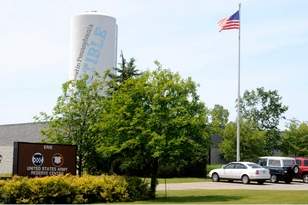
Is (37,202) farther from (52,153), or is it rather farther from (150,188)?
(150,188)

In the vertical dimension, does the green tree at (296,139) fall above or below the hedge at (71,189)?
above

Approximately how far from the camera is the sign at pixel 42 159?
79.6 ft

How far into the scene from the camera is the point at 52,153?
83.0 ft

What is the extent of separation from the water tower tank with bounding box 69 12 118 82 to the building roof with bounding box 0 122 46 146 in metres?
14.5

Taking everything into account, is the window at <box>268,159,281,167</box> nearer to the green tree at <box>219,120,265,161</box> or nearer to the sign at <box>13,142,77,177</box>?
the green tree at <box>219,120,265,161</box>

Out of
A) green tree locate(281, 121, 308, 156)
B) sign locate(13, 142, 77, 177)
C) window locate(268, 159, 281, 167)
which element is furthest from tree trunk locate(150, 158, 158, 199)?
green tree locate(281, 121, 308, 156)

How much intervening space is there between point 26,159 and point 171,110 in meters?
6.32

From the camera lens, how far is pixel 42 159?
24.9 m

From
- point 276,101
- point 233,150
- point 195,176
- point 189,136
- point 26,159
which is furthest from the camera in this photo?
point 276,101

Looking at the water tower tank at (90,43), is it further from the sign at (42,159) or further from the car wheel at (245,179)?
the sign at (42,159)

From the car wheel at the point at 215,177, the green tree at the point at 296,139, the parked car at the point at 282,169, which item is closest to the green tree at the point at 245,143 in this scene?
the green tree at the point at 296,139

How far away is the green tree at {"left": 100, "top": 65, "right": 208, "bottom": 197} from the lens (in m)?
25.2

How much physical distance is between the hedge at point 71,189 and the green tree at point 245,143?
1161 inches

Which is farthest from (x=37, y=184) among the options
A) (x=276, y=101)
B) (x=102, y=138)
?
(x=276, y=101)
